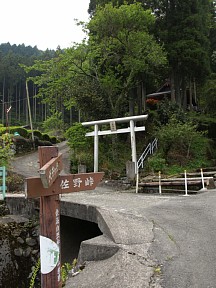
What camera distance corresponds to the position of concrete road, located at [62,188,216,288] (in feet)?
10.3

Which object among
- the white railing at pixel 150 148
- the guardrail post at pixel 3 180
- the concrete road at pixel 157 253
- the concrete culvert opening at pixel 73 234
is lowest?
the concrete culvert opening at pixel 73 234

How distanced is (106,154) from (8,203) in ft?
23.2

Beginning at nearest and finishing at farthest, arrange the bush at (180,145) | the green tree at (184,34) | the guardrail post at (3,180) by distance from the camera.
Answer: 1. the guardrail post at (3,180)
2. the bush at (180,145)
3. the green tree at (184,34)

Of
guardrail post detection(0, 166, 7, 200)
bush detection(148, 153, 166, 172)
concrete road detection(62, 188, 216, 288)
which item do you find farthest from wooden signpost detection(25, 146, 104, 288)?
bush detection(148, 153, 166, 172)

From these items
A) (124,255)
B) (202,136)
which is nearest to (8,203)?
(124,255)

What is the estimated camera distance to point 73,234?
7.50 meters

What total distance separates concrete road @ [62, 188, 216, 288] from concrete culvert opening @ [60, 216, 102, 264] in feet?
5.71

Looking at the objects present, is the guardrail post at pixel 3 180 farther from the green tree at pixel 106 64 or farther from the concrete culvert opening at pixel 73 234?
the green tree at pixel 106 64

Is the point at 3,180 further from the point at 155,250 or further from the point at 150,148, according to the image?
the point at 150,148

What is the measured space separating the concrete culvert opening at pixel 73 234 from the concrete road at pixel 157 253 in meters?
1.74

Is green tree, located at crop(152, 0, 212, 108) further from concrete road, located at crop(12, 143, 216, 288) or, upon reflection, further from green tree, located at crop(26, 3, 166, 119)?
concrete road, located at crop(12, 143, 216, 288)

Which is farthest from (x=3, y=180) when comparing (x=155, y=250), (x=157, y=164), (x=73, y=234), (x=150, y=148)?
(x=150, y=148)

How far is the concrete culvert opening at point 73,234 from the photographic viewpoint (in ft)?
22.6

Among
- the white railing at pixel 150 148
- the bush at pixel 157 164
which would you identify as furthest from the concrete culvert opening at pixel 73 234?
the white railing at pixel 150 148
